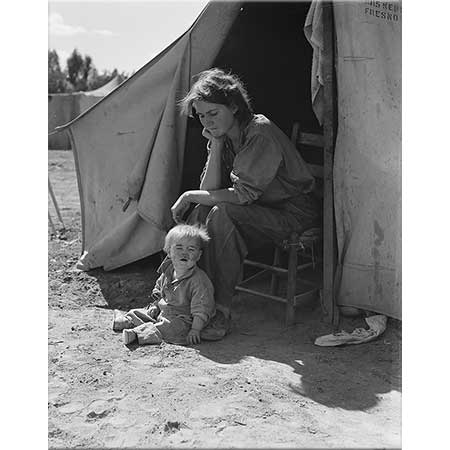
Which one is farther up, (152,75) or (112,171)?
(152,75)

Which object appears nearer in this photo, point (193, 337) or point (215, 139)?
point (193, 337)

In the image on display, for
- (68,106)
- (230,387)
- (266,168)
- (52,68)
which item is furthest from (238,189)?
(68,106)

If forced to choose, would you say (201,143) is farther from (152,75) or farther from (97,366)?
(97,366)

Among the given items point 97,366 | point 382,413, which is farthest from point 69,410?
point 382,413

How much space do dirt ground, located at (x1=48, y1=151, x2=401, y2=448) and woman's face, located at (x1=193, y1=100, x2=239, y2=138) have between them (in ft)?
3.57

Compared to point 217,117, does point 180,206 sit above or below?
below

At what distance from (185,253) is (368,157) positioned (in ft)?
3.51

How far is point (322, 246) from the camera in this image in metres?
4.04

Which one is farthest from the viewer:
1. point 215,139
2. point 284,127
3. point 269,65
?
point 284,127

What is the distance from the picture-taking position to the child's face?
357cm

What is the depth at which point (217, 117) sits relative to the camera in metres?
3.74

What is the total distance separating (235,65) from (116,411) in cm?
267

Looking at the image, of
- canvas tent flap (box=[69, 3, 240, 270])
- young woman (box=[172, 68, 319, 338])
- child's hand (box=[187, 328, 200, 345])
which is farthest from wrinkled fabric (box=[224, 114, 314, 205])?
child's hand (box=[187, 328, 200, 345])

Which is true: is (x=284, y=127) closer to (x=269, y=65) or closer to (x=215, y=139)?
(x=269, y=65)
